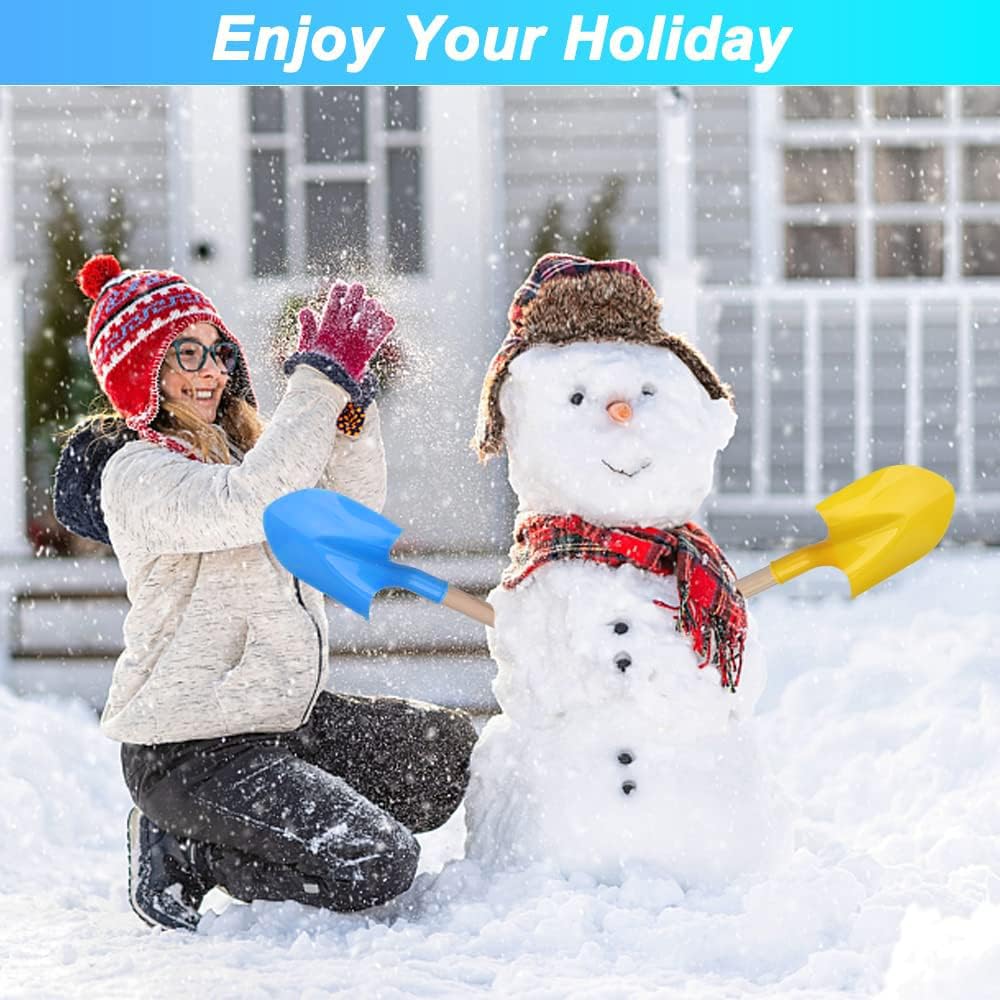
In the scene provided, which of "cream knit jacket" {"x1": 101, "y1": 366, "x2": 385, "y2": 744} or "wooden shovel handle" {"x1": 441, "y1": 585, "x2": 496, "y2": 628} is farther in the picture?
"wooden shovel handle" {"x1": 441, "y1": 585, "x2": 496, "y2": 628}

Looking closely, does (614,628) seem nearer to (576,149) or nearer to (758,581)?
(758,581)

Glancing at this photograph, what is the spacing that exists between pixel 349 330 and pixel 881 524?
1.13 m

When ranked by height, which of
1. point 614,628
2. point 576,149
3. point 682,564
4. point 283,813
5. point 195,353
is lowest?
point 283,813

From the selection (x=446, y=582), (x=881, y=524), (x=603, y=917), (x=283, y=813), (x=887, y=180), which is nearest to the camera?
(x=603, y=917)

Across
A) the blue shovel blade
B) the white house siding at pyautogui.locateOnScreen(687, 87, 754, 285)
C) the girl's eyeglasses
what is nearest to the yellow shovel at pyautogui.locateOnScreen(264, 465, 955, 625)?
the blue shovel blade

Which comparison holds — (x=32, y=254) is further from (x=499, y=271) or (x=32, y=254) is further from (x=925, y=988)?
(x=925, y=988)

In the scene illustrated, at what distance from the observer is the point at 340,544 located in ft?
8.05

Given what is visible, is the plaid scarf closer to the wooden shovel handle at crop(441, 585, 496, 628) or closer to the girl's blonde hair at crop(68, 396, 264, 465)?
the wooden shovel handle at crop(441, 585, 496, 628)

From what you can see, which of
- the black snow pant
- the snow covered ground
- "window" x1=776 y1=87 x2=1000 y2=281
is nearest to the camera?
the snow covered ground

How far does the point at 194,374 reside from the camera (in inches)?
103

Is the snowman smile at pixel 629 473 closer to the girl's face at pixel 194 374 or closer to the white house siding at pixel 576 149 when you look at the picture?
the girl's face at pixel 194 374

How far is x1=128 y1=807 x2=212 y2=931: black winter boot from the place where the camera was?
2516 millimetres

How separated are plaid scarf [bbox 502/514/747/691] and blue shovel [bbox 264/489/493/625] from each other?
0.20 metres

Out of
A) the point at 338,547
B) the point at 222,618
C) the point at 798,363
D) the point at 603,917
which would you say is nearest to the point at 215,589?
the point at 222,618
